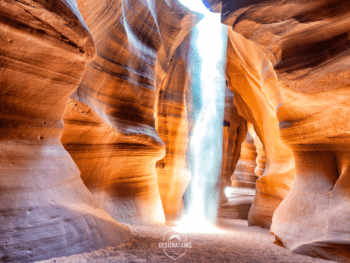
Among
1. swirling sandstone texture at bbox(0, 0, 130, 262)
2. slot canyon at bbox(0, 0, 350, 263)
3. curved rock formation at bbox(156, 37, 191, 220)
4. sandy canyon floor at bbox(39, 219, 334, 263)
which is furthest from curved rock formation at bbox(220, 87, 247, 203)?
swirling sandstone texture at bbox(0, 0, 130, 262)

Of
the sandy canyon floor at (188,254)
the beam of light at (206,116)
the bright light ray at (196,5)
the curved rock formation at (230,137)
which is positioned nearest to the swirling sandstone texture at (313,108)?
the sandy canyon floor at (188,254)

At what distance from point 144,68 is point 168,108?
13.3ft

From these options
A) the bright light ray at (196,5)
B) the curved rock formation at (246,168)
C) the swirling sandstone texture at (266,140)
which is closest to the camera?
the swirling sandstone texture at (266,140)

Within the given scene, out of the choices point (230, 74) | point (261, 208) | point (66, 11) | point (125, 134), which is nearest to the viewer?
point (66, 11)

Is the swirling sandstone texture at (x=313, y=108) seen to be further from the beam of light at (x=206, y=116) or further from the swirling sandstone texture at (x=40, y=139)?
the beam of light at (x=206, y=116)

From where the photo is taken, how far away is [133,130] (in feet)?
22.0

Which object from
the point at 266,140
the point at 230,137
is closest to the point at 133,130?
the point at 266,140

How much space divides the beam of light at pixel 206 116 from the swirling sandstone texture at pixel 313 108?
23.9ft

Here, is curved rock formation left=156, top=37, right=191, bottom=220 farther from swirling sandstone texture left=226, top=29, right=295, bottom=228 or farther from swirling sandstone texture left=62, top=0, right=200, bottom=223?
swirling sandstone texture left=226, top=29, right=295, bottom=228

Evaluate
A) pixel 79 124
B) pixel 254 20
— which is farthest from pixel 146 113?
pixel 254 20

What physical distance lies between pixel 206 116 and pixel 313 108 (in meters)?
12.9

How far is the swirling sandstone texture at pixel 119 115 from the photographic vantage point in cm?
543

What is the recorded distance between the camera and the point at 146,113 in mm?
7621

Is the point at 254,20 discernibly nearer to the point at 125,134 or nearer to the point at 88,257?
the point at 125,134
